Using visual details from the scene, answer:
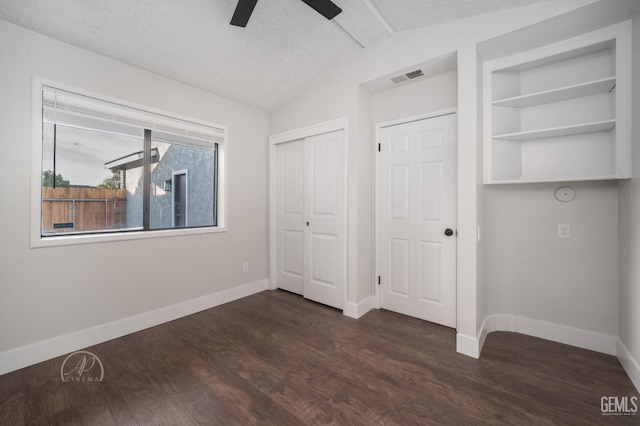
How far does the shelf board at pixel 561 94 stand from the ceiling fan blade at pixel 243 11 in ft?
6.65

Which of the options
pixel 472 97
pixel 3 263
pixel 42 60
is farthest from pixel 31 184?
pixel 472 97

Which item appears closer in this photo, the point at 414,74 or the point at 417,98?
the point at 414,74

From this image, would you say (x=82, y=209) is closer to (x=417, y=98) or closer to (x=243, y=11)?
(x=243, y=11)

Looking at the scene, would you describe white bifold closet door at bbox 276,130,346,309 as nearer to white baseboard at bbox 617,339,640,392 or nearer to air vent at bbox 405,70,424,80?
air vent at bbox 405,70,424,80

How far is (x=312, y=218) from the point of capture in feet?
10.9

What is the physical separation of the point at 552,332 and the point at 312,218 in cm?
253

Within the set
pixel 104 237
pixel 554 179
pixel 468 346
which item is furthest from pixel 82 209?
pixel 554 179

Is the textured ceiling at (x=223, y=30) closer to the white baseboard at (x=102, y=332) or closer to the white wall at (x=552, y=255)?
→ the white wall at (x=552, y=255)

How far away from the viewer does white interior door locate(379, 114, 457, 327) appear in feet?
8.66

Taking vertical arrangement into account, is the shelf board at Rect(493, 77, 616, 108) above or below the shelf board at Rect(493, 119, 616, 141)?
above

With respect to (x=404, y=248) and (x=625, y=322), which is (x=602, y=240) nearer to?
(x=625, y=322)

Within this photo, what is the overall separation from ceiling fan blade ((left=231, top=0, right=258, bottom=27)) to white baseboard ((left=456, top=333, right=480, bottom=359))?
9.37ft

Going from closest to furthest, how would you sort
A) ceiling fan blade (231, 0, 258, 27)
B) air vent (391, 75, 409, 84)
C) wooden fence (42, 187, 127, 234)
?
ceiling fan blade (231, 0, 258, 27)
wooden fence (42, 187, 127, 234)
air vent (391, 75, 409, 84)

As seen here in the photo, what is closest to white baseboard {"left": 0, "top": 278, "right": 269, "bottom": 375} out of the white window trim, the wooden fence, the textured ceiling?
the white window trim
